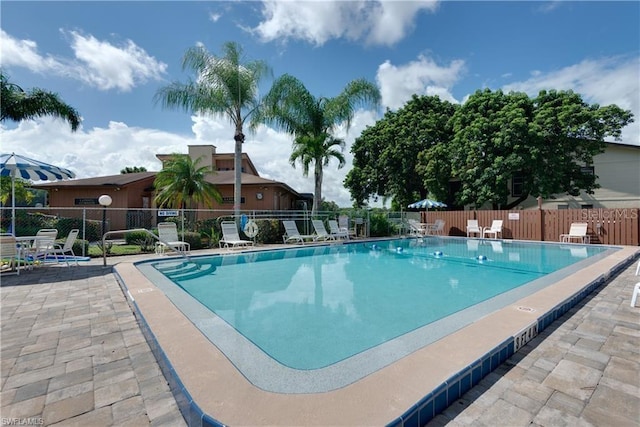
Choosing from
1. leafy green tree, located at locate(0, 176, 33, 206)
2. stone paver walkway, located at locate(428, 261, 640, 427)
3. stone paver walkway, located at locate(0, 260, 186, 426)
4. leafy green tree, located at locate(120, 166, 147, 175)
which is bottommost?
stone paver walkway, located at locate(0, 260, 186, 426)

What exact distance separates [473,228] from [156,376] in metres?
18.2

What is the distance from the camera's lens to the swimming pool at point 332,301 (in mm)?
2846

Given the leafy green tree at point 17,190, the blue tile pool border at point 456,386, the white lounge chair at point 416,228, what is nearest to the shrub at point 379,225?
the white lounge chair at point 416,228

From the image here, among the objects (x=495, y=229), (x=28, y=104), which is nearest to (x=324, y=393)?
(x=28, y=104)

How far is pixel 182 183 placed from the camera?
17.4 metres

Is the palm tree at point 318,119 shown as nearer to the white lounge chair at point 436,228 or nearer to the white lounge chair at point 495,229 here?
the white lounge chair at point 436,228

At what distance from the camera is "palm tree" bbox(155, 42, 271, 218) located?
13336 mm

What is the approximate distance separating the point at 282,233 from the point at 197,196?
21.8 feet

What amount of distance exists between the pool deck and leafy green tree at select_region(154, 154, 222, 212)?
14.2 m

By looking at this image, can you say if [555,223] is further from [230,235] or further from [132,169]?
[132,169]

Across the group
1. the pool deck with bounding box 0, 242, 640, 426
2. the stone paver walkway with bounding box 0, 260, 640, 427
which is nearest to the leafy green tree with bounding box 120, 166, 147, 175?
the stone paver walkway with bounding box 0, 260, 640, 427

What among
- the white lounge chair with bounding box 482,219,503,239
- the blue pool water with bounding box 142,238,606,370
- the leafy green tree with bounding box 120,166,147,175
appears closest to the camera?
the blue pool water with bounding box 142,238,606,370

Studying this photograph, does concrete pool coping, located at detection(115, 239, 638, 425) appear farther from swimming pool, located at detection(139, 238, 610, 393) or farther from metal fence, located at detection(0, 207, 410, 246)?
metal fence, located at detection(0, 207, 410, 246)

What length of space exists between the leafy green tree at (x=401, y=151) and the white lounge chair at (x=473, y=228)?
3.92 m
